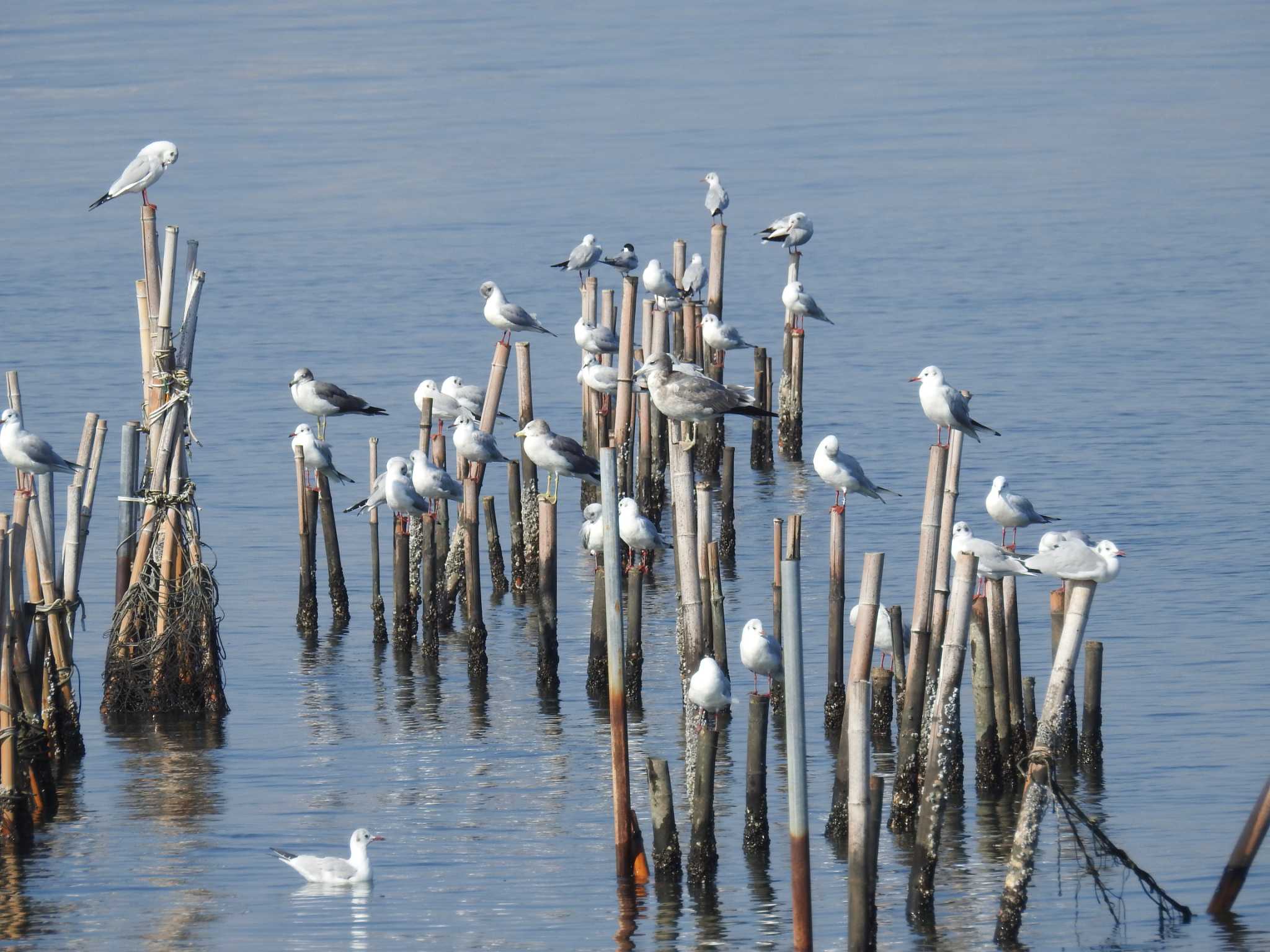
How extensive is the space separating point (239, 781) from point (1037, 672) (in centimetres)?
613

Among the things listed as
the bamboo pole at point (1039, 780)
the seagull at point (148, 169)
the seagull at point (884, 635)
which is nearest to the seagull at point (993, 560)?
the seagull at point (884, 635)

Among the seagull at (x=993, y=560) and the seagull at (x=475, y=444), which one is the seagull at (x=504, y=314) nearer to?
the seagull at (x=475, y=444)

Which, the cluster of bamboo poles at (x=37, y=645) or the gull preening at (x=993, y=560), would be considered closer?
the cluster of bamboo poles at (x=37, y=645)

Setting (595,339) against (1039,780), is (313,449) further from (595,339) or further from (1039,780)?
(1039,780)

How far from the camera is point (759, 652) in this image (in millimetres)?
15328

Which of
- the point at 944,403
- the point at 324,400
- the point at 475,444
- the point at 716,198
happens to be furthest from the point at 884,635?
the point at 716,198

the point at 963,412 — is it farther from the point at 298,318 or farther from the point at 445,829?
the point at 298,318

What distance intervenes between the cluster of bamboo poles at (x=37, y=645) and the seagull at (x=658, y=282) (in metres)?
12.3

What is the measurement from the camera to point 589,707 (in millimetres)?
17188

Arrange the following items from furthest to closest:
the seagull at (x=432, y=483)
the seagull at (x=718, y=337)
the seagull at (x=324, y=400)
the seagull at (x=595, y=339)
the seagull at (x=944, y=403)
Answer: the seagull at (x=718, y=337)
the seagull at (x=595, y=339)
the seagull at (x=324, y=400)
the seagull at (x=432, y=483)
the seagull at (x=944, y=403)

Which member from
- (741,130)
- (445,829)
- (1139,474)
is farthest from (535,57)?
(445,829)

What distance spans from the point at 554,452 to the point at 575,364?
14139 mm

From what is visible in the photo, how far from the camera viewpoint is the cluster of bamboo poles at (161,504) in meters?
15.8

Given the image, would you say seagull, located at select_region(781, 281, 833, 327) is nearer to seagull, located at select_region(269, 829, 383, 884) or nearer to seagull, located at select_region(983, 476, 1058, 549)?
seagull, located at select_region(983, 476, 1058, 549)
